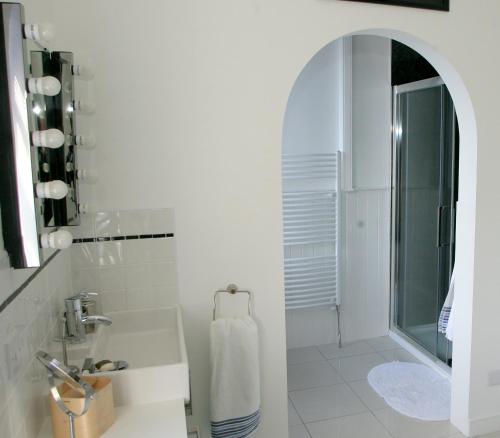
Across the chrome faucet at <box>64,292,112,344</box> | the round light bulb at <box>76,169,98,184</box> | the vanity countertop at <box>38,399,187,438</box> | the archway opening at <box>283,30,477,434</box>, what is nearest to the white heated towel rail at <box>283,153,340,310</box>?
the archway opening at <box>283,30,477,434</box>

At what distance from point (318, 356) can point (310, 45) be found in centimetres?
242

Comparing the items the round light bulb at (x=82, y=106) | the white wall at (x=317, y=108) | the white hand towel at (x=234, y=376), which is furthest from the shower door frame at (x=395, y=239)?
the round light bulb at (x=82, y=106)

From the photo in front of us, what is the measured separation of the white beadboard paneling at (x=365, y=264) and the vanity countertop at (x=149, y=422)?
97.8 inches

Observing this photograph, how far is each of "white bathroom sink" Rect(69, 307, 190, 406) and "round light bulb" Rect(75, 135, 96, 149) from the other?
72 centimetres

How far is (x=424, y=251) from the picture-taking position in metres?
3.50

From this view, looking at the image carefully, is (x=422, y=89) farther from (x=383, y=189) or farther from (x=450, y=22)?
(x=450, y=22)

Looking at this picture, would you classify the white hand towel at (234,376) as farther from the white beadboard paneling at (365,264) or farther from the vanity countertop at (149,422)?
the white beadboard paneling at (365,264)

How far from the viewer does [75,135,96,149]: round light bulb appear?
1728mm

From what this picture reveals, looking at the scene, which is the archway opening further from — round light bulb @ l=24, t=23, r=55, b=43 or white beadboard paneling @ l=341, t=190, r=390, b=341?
round light bulb @ l=24, t=23, r=55, b=43

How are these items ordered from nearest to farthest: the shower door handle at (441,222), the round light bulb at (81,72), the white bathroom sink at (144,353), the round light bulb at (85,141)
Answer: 1. the white bathroom sink at (144,353)
2. the round light bulb at (81,72)
3. the round light bulb at (85,141)
4. the shower door handle at (441,222)

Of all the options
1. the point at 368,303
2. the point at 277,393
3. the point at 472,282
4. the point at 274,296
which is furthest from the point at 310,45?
the point at 368,303

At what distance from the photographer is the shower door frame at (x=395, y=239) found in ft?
10.9

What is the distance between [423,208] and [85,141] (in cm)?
263

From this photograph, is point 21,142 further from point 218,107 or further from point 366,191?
point 366,191
